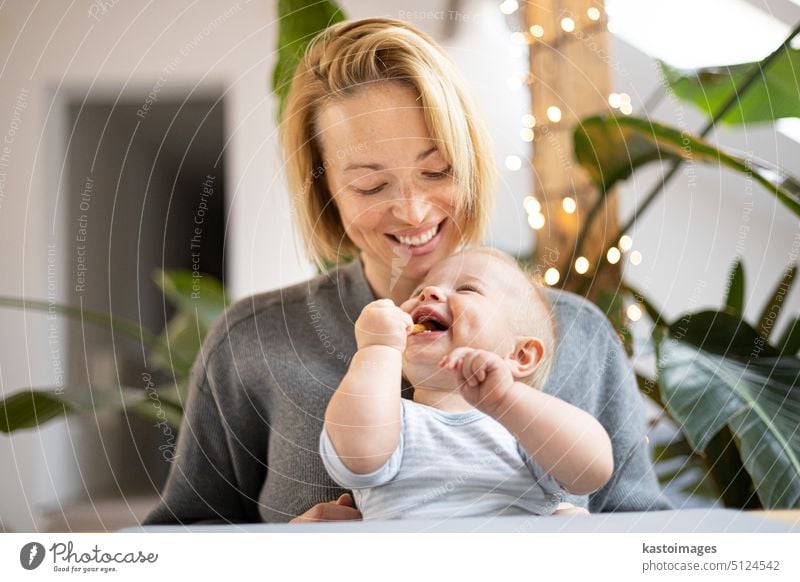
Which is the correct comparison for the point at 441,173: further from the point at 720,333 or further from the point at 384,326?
the point at 720,333

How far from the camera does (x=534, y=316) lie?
377 millimetres

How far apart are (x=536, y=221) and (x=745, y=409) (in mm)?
171

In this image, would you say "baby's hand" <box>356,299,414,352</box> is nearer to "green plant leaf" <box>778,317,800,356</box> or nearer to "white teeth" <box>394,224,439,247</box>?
"white teeth" <box>394,224,439,247</box>

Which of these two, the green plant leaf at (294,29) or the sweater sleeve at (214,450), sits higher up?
the green plant leaf at (294,29)

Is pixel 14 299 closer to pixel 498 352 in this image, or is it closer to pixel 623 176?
pixel 498 352

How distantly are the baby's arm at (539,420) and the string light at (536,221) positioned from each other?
0.10 m

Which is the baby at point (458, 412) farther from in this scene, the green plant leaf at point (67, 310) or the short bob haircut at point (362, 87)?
the green plant leaf at point (67, 310)

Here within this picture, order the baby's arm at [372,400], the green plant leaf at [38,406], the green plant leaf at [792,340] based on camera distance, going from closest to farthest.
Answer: the baby's arm at [372,400] → the green plant leaf at [38,406] → the green plant leaf at [792,340]

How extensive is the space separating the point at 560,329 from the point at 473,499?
101mm

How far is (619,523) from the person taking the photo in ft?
1.34

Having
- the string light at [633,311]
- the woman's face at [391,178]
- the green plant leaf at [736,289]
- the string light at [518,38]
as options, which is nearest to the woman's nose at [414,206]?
the woman's face at [391,178]

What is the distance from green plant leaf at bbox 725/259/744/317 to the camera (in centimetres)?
60

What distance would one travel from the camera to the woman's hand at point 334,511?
38 cm
